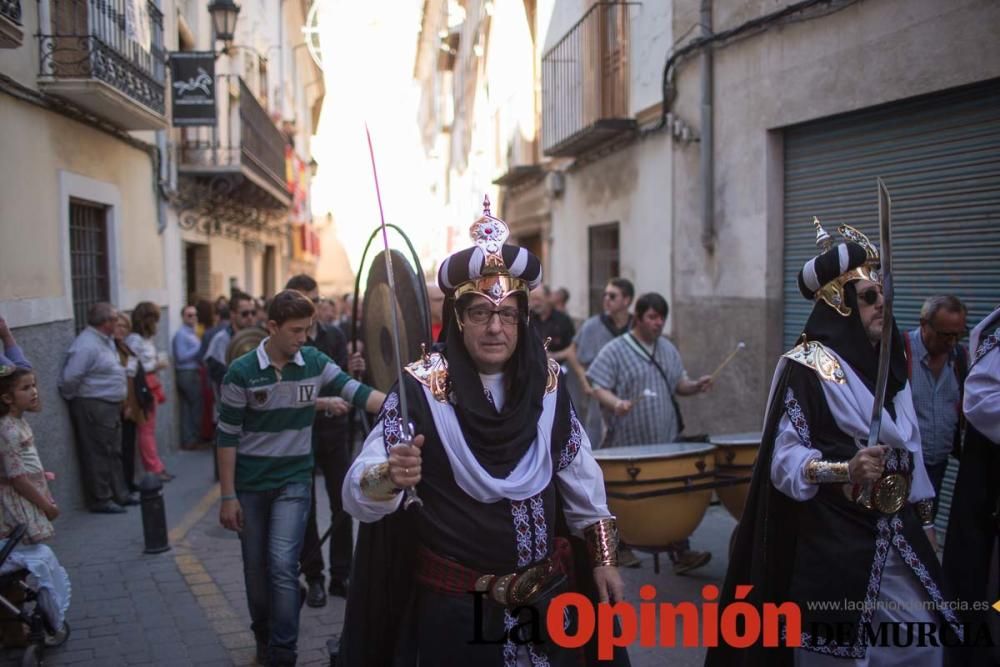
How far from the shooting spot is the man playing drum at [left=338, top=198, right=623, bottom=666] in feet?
9.24

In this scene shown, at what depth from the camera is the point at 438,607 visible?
285cm

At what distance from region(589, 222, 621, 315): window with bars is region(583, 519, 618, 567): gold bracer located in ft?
33.1

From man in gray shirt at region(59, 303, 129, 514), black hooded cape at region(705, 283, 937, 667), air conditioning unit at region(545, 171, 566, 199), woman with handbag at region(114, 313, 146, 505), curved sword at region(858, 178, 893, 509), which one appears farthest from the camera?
air conditioning unit at region(545, 171, 566, 199)

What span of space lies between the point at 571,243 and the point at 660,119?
4518 millimetres

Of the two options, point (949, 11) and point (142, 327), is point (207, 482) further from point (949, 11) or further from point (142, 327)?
point (949, 11)

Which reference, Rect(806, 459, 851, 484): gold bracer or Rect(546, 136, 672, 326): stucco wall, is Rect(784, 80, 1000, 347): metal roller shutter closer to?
Rect(546, 136, 672, 326): stucco wall

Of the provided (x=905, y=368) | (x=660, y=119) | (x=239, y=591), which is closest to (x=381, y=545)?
(x=905, y=368)

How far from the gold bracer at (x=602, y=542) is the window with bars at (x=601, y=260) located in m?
10.1

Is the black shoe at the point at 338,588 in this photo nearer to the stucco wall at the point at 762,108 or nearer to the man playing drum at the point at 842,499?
the man playing drum at the point at 842,499

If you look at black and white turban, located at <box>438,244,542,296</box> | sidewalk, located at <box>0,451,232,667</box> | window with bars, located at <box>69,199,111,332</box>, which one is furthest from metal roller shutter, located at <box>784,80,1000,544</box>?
window with bars, located at <box>69,199,111,332</box>

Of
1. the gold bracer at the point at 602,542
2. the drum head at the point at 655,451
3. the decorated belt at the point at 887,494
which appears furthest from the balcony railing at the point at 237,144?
the decorated belt at the point at 887,494

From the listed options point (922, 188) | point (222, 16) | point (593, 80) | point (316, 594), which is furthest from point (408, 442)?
point (222, 16)

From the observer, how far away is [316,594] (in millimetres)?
5598

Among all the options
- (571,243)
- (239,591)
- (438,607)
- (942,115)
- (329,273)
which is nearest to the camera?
(438,607)
